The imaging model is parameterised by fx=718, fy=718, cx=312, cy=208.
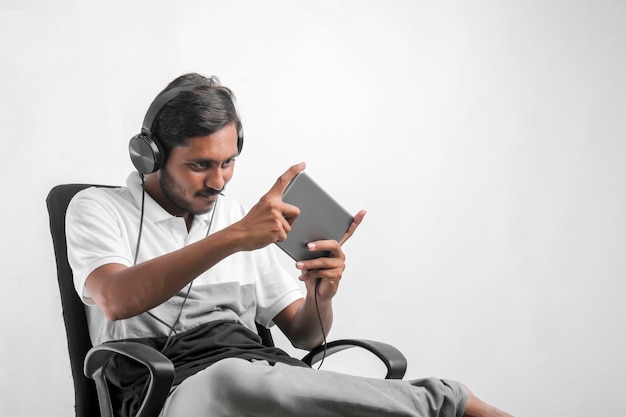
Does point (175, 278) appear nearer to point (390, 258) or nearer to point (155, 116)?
point (155, 116)

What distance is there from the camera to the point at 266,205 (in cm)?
133

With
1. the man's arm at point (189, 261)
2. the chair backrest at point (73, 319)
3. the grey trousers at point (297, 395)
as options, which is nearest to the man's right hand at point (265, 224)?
the man's arm at point (189, 261)

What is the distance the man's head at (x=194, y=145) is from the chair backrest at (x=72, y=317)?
0.22 meters

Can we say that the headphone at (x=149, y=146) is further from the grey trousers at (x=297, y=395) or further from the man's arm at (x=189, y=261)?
the grey trousers at (x=297, y=395)

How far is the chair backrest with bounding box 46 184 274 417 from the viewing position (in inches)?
58.2

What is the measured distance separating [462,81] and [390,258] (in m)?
0.73

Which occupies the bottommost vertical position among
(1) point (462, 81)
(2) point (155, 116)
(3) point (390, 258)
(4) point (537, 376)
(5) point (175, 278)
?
(4) point (537, 376)

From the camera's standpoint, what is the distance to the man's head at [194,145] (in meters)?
1.60

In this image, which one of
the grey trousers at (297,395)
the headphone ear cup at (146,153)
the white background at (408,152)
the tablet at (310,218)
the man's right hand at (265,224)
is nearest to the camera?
the grey trousers at (297,395)

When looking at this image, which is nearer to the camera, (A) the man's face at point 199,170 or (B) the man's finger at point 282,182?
(B) the man's finger at point 282,182

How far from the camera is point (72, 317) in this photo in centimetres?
152

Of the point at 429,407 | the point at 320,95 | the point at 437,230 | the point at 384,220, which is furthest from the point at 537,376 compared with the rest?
the point at 429,407

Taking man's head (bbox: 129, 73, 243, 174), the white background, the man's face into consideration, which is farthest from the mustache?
the white background

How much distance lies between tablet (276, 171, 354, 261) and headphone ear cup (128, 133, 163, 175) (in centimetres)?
34
